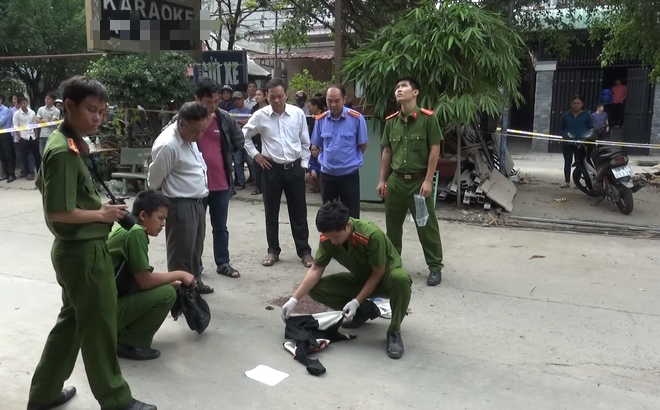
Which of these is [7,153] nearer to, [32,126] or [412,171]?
[32,126]

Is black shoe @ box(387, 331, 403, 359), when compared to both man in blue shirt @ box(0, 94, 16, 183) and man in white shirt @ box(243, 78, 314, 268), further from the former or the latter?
man in blue shirt @ box(0, 94, 16, 183)

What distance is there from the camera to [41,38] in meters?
15.0

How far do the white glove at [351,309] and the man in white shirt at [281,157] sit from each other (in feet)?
6.05

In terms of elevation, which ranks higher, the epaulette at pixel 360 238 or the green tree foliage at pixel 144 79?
the green tree foliage at pixel 144 79

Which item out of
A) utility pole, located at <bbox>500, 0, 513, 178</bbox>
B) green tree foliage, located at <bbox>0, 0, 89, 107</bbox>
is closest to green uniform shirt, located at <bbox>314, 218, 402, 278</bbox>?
utility pole, located at <bbox>500, 0, 513, 178</bbox>

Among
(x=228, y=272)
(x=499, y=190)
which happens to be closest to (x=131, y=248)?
(x=228, y=272)

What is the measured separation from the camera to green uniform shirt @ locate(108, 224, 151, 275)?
3307 mm

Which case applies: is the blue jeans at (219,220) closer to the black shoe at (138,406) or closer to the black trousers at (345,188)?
the black trousers at (345,188)

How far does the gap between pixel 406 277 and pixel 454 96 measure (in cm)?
406

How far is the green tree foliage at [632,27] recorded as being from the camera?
8221 millimetres

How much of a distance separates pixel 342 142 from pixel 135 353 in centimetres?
272

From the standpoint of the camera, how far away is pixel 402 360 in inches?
142

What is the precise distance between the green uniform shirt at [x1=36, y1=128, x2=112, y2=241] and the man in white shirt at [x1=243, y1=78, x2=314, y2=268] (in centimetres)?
283

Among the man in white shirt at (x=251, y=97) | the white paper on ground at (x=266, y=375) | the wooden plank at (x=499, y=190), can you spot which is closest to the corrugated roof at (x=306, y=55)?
the man in white shirt at (x=251, y=97)
